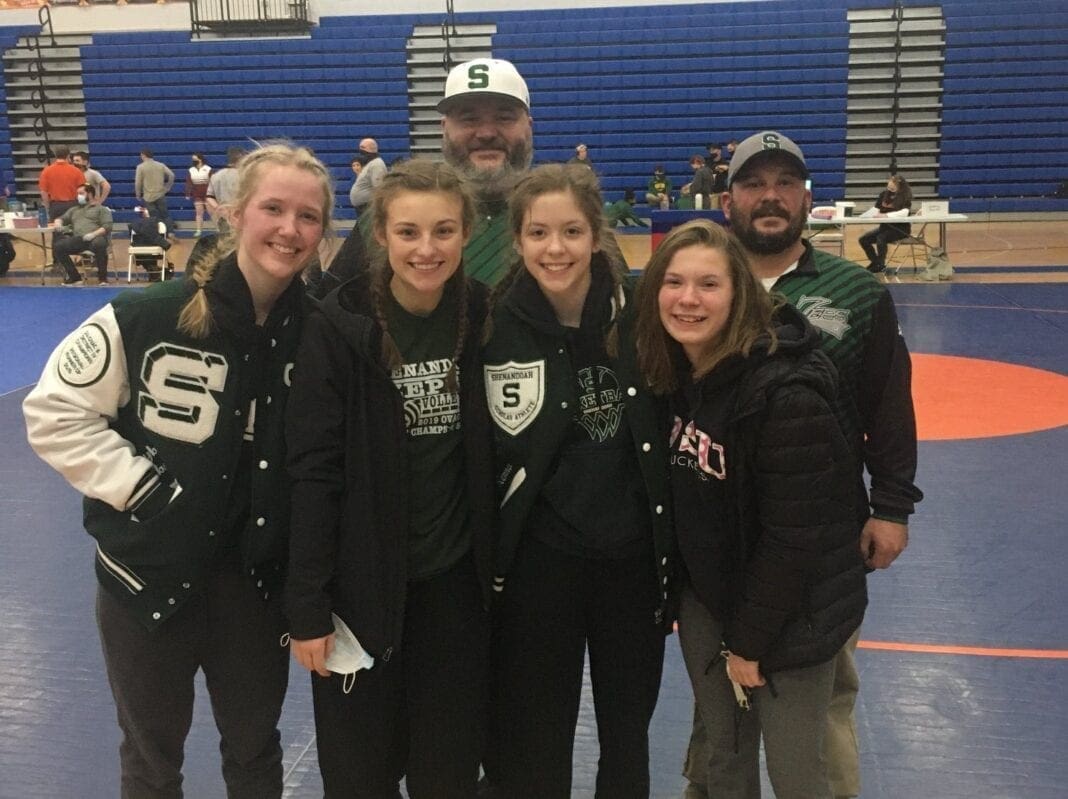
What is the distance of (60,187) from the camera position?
13.9 m

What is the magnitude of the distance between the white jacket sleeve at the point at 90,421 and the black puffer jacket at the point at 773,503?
1.20 metres

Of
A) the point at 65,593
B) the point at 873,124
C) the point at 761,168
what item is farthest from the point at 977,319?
the point at 873,124

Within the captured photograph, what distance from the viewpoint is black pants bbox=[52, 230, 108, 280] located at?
12.4 metres

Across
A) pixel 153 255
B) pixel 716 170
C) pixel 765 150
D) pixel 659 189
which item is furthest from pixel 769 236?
pixel 659 189

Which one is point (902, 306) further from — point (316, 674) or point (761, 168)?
point (316, 674)

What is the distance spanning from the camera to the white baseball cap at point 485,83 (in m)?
2.72

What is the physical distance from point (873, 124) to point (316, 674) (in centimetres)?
1747

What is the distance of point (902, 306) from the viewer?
32.0 ft

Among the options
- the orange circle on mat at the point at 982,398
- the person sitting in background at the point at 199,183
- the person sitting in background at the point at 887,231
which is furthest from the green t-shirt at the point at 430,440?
the person sitting in background at the point at 199,183

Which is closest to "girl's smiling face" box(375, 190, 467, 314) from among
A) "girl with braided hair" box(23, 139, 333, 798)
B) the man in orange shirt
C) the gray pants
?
"girl with braided hair" box(23, 139, 333, 798)

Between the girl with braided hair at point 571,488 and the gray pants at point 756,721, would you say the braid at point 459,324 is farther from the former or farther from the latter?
the gray pants at point 756,721

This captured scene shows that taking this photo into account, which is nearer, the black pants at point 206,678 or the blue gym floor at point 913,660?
the black pants at point 206,678

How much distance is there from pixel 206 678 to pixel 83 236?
39.4 ft

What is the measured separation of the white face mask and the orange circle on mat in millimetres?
4336
